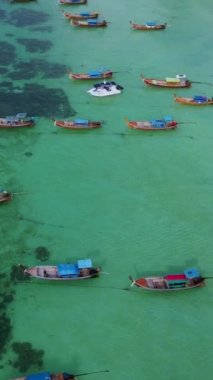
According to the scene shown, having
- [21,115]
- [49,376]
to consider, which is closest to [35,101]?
[21,115]

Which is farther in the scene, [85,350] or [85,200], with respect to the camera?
[85,200]

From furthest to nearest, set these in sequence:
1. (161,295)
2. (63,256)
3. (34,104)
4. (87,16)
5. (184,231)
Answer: (87,16)
(34,104)
(184,231)
(63,256)
(161,295)

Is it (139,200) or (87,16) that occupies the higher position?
(87,16)

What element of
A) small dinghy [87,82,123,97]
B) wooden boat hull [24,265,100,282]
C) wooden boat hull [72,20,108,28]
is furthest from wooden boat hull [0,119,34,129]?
wooden boat hull [72,20,108,28]

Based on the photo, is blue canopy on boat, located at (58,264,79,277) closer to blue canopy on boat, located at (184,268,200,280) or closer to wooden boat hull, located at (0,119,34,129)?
blue canopy on boat, located at (184,268,200,280)

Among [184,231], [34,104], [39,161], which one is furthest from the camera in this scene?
[34,104]

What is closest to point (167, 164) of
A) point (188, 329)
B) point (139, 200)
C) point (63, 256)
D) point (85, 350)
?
point (139, 200)

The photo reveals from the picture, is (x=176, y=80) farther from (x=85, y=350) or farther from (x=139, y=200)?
(x=85, y=350)

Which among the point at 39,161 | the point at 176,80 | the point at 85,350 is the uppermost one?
the point at 176,80
